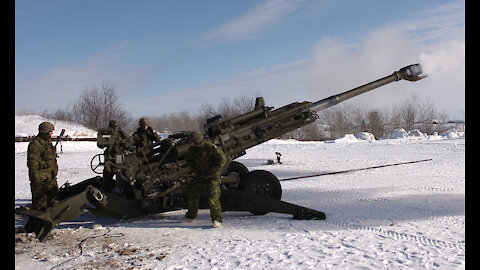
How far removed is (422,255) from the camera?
454 cm

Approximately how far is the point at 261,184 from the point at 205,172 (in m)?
1.28

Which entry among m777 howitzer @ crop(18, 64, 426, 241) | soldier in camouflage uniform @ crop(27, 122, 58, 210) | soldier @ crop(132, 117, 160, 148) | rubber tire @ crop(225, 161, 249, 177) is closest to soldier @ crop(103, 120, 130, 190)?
m777 howitzer @ crop(18, 64, 426, 241)

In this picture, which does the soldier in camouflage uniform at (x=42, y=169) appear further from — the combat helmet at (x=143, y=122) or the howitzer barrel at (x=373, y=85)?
the howitzer barrel at (x=373, y=85)

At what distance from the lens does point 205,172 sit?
624 centimetres

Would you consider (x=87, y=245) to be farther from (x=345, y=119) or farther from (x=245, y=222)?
(x=345, y=119)

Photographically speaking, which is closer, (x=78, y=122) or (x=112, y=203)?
(x=112, y=203)

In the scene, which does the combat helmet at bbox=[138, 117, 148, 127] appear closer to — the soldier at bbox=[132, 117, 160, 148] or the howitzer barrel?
the soldier at bbox=[132, 117, 160, 148]

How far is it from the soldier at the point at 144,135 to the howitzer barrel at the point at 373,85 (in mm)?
3036

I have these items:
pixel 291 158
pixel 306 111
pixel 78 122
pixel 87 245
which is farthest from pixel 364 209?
pixel 78 122

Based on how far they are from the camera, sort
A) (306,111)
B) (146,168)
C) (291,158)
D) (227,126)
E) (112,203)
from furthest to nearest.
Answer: (291,158) < (306,111) < (227,126) < (146,168) < (112,203)

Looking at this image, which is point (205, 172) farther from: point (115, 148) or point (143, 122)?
point (143, 122)

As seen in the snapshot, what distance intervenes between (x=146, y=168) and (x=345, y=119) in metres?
48.0

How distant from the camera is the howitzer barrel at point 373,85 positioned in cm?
796

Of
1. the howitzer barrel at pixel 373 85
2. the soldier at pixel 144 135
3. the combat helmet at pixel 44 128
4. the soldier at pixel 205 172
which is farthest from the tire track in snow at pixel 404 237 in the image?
the combat helmet at pixel 44 128
